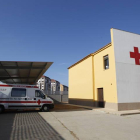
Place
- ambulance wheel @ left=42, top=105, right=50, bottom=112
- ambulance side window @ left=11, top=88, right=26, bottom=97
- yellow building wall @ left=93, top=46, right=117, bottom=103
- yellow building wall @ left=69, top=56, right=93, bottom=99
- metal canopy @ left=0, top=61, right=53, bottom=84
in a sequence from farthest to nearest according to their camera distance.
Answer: yellow building wall @ left=69, top=56, right=93, bottom=99 → metal canopy @ left=0, top=61, right=53, bottom=84 → yellow building wall @ left=93, top=46, right=117, bottom=103 → ambulance wheel @ left=42, top=105, right=50, bottom=112 → ambulance side window @ left=11, top=88, right=26, bottom=97


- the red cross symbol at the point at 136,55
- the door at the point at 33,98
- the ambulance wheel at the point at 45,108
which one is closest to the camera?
the door at the point at 33,98

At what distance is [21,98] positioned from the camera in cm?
1240

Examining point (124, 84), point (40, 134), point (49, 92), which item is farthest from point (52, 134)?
point (49, 92)

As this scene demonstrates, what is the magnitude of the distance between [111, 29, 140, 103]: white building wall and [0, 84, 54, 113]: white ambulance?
22.5ft

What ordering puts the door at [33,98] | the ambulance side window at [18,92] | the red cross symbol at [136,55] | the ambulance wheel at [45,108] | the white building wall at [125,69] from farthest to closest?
the red cross symbol at [136,55] < the white building wall at [125,69] < the ambulance wheel at [45,108] < the door at [33,98] < the ambulance side window at [18,92]

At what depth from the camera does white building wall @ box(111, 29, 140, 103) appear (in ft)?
45.3

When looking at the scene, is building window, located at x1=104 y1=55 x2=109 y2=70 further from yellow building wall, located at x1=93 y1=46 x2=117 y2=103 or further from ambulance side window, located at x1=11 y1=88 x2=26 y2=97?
ambulance side window, located at x1=11 y1=88 x2=26 y2=97

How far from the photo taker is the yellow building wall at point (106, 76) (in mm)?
14070

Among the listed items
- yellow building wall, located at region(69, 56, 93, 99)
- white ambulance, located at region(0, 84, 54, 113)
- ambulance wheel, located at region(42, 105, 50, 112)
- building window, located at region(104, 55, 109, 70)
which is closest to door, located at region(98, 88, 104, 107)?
yellow building wall, located at region(69, 56, 93, 99)

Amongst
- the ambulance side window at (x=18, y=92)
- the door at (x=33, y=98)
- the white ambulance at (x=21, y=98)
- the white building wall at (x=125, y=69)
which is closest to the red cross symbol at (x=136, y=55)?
the white building wall at (x=125, y=69)

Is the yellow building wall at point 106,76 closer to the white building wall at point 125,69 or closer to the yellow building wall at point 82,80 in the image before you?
the white building wall at point 125,69

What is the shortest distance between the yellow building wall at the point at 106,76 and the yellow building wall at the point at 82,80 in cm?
100

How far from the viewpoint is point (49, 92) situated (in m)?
27.5

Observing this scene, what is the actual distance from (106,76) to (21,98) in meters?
8.50
